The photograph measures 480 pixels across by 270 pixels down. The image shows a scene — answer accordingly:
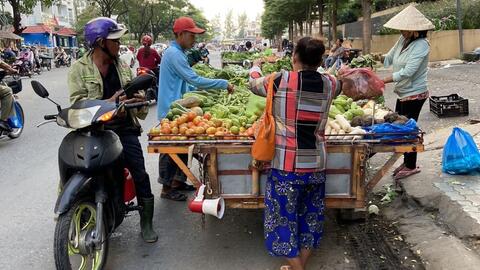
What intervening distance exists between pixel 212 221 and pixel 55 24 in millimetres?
A: 66537

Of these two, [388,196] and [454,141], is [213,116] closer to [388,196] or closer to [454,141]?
[388,196]

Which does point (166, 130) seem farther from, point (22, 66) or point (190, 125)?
point (22, 66)

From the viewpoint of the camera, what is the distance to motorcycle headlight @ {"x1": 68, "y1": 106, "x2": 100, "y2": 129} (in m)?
3.27

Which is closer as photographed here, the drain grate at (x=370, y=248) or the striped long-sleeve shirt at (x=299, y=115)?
the striped long-sleeve shirt at (x=299, y=115)

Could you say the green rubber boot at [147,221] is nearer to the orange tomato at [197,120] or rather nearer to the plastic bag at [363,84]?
the orange tomato at [197,120]

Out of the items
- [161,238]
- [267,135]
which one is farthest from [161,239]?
[267,135]

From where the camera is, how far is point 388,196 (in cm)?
507

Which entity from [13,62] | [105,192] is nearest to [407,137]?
[105,192]

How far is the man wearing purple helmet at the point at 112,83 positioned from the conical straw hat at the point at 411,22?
2806mm

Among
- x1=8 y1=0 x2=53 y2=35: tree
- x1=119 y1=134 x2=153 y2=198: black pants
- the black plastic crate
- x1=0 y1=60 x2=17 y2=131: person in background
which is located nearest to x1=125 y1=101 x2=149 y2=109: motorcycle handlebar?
x1=119 y1=134 x2=153 y2=198: black pants

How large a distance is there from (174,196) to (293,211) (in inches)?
85.0

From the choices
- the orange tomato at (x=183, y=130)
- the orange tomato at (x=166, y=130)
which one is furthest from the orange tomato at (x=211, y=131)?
the orange tomato at (x=166, y=130)

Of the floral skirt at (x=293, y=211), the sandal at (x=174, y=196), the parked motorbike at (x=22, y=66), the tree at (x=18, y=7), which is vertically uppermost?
the tree at (x=18, y=7)

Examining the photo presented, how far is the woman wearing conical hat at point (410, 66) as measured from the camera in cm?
509
